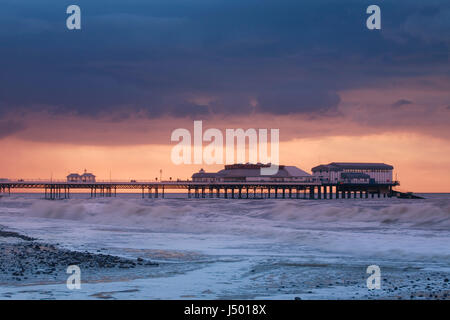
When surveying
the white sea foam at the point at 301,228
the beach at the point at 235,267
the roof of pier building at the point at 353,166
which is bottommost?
the white sea foam at the point at 301,228

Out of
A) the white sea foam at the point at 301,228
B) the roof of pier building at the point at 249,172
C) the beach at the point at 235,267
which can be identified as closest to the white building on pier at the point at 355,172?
the roof of pier building at the point at 249,172

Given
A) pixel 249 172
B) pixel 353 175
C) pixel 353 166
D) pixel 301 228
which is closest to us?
pixel 301 228

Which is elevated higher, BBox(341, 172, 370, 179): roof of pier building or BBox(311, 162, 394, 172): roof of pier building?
BBox(311, 162, 394, 172): roof of pier building

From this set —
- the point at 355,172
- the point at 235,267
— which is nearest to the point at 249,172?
the point at 355,172

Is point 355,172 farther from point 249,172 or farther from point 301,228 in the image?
point 301,228

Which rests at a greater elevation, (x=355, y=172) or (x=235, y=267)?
(x=355, y=172)

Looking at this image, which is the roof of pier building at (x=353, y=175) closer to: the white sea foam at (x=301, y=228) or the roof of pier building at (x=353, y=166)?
the roof of pier building at (x=353, y=166)

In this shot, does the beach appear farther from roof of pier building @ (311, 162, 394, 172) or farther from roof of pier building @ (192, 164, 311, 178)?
roof of pier building @ (192, 164, 311, 178)

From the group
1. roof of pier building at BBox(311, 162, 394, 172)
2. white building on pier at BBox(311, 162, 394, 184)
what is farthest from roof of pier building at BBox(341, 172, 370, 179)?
roof of pier building at BBox(311, 162, 394, 172)

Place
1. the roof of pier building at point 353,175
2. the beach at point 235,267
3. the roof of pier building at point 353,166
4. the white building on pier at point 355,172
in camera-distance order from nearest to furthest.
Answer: the beach at point 235,267
the roof of pier building at point 353,175
the white building on pier at point 355,172
the roof of pier building at point 353,166
